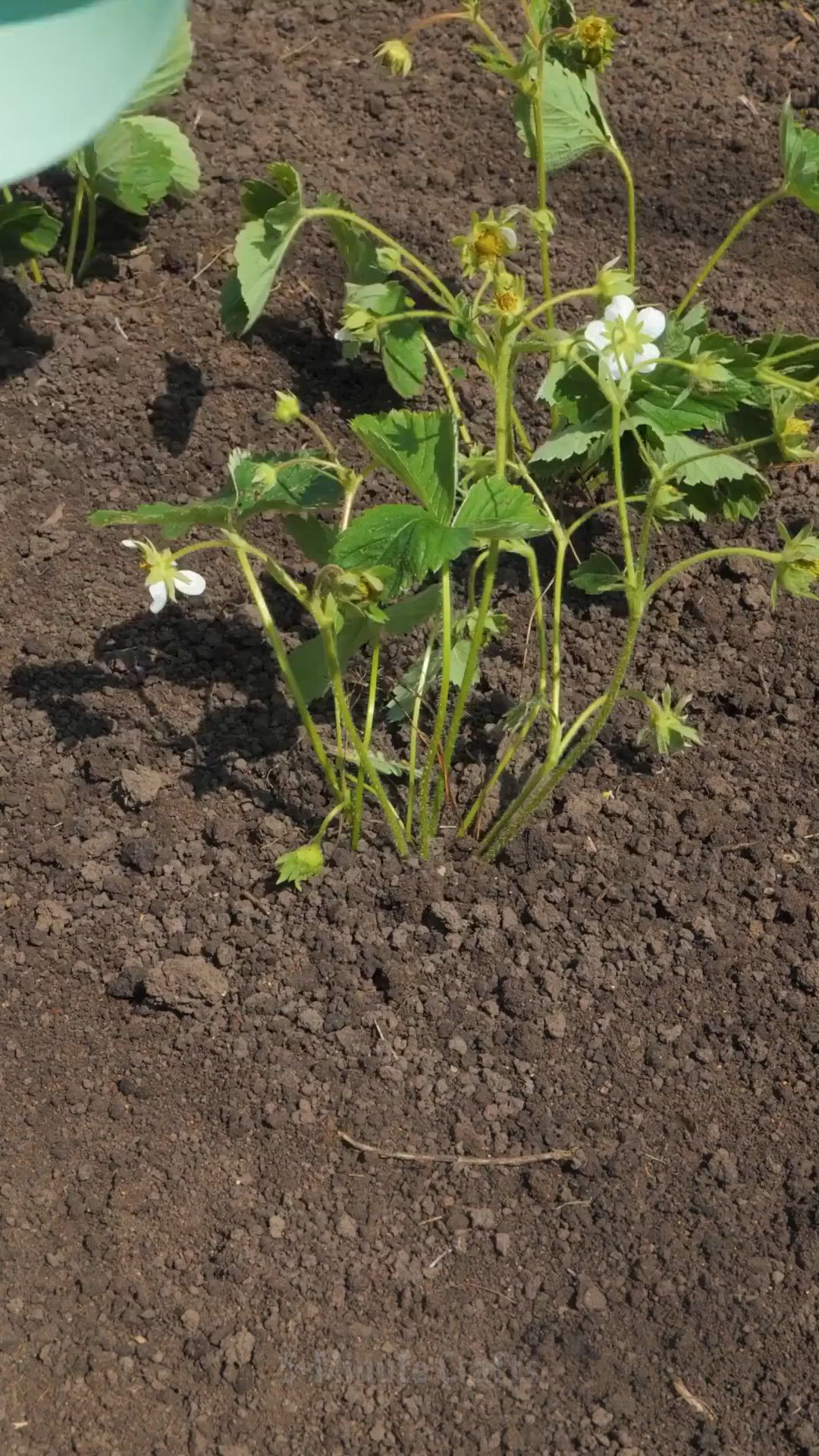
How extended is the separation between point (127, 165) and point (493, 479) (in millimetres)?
1134

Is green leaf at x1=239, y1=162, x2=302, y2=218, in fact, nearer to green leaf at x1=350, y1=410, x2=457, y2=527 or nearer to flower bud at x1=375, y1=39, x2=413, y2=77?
flower bud at x1=375, y1=39, x2=413, y2=77

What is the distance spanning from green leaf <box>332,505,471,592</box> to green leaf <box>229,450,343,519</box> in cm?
13

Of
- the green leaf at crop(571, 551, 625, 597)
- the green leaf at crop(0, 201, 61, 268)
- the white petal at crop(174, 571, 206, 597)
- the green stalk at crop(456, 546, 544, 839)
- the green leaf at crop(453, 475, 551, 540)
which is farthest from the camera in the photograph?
the green leaf at crop(0, 201, 61, 268)

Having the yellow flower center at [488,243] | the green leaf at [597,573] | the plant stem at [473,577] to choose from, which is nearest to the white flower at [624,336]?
the yellow flower center at [488,243]

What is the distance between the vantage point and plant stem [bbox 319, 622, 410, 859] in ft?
4.57

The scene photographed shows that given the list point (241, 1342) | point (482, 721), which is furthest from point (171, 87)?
point (241, 1342)

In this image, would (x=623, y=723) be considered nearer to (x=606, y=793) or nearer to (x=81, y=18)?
(x=606, y=793)

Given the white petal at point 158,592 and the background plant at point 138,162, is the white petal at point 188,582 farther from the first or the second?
the background plant at point 138,162

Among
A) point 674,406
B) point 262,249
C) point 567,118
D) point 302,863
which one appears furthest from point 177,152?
point 302,863

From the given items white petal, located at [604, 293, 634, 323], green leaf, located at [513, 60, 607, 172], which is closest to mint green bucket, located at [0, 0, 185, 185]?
white petal, located at [604, 293, 634, 323]

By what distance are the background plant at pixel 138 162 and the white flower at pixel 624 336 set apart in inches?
40.9

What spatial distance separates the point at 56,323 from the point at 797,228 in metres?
1.24

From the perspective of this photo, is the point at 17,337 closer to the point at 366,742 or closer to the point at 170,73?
the point at 170,73

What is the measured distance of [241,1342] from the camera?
4.40 ft
